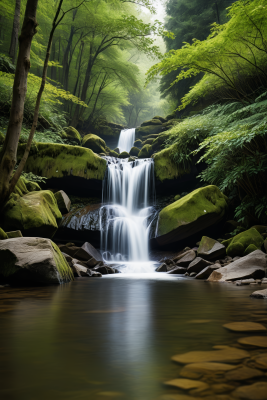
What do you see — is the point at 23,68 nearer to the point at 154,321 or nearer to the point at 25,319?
the point at 25,319

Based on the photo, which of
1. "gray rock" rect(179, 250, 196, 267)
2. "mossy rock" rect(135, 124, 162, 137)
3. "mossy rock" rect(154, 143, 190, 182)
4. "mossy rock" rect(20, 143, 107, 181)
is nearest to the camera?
"gray rock" rect(179, 250, 196, 267)

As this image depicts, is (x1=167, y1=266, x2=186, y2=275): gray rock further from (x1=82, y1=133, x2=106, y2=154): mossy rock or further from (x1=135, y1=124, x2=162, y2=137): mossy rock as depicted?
(x1=135, y1=124, x2=162, y2=137): mossy rock

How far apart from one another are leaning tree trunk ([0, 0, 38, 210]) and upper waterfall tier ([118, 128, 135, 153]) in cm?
1622

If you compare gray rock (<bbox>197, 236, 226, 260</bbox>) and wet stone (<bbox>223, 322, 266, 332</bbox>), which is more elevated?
gray rock (<bbox>197, 236, 226, 260</bbox>)

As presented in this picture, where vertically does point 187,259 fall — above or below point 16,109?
below

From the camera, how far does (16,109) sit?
576 centimetres

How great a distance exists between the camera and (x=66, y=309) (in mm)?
3180

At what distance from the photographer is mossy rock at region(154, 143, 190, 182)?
492 inches

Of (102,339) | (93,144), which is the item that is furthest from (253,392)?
(93,144)

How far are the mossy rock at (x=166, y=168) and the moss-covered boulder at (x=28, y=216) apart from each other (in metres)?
6.23

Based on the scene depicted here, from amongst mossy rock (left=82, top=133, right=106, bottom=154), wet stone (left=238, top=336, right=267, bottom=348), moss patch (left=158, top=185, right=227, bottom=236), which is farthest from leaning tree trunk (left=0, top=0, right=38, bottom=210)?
mossy rock (left=82, top=133, right=106, bottom=154)

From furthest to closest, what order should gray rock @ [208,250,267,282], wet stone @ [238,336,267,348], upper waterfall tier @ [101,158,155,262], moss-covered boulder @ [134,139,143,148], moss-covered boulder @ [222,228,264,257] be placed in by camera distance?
moss-covered boulder @ [134,139,143,148] < upper waterfall tier @ [101,158,155,262] < moss-covered boulder @ [222,228,264,257] < gray rock @ [208,250,267,282] < wet stone @ [238,336,267,348]

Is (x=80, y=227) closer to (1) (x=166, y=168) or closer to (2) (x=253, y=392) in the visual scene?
(1) (x=166, y=168)

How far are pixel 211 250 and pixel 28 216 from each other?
5245mm
